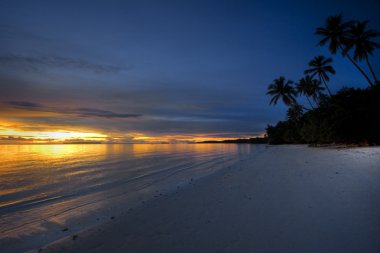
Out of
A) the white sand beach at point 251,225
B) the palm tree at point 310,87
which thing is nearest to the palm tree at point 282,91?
the palm tree at point 310,87

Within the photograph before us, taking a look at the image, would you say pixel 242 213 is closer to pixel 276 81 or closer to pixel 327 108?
pixel 327 108

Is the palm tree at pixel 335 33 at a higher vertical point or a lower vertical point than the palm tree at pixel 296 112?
higher

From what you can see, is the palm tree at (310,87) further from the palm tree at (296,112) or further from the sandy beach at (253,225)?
the sandy beach at (253,225)

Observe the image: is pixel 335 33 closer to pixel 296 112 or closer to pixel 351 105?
pixel 351 105

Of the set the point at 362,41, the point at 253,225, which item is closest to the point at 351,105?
the point at 362,41

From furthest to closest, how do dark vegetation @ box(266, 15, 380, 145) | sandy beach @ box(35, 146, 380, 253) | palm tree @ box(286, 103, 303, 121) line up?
palm tree @ box(286, 103, 303, 121) < dark vegetation @ box(266, 15, 380, 145) < sandy beach @ box(35, 146, 380, 253)

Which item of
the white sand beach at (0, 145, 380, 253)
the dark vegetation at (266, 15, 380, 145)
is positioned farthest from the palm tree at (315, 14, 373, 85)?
the white sand beach at (0, 145, 380, 253)

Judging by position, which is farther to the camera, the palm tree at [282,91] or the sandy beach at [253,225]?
the palm tree at [282,91]

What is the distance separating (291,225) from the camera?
4.59m

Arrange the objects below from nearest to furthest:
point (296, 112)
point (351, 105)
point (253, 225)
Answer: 1. point (253, 225)
2. point (351, 105)
3. point (296, 112)

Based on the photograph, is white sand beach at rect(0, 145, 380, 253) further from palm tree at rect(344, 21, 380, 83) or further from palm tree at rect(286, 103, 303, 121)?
palm tree at rect(286, 103, 303, 121)

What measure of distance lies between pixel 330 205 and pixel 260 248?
3.18 metres

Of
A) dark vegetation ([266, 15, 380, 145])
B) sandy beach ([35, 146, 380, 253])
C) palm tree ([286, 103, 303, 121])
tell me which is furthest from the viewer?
palm tree ([286, 103, 303, 121])

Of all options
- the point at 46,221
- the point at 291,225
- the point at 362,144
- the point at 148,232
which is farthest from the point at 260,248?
the point at 362,144
